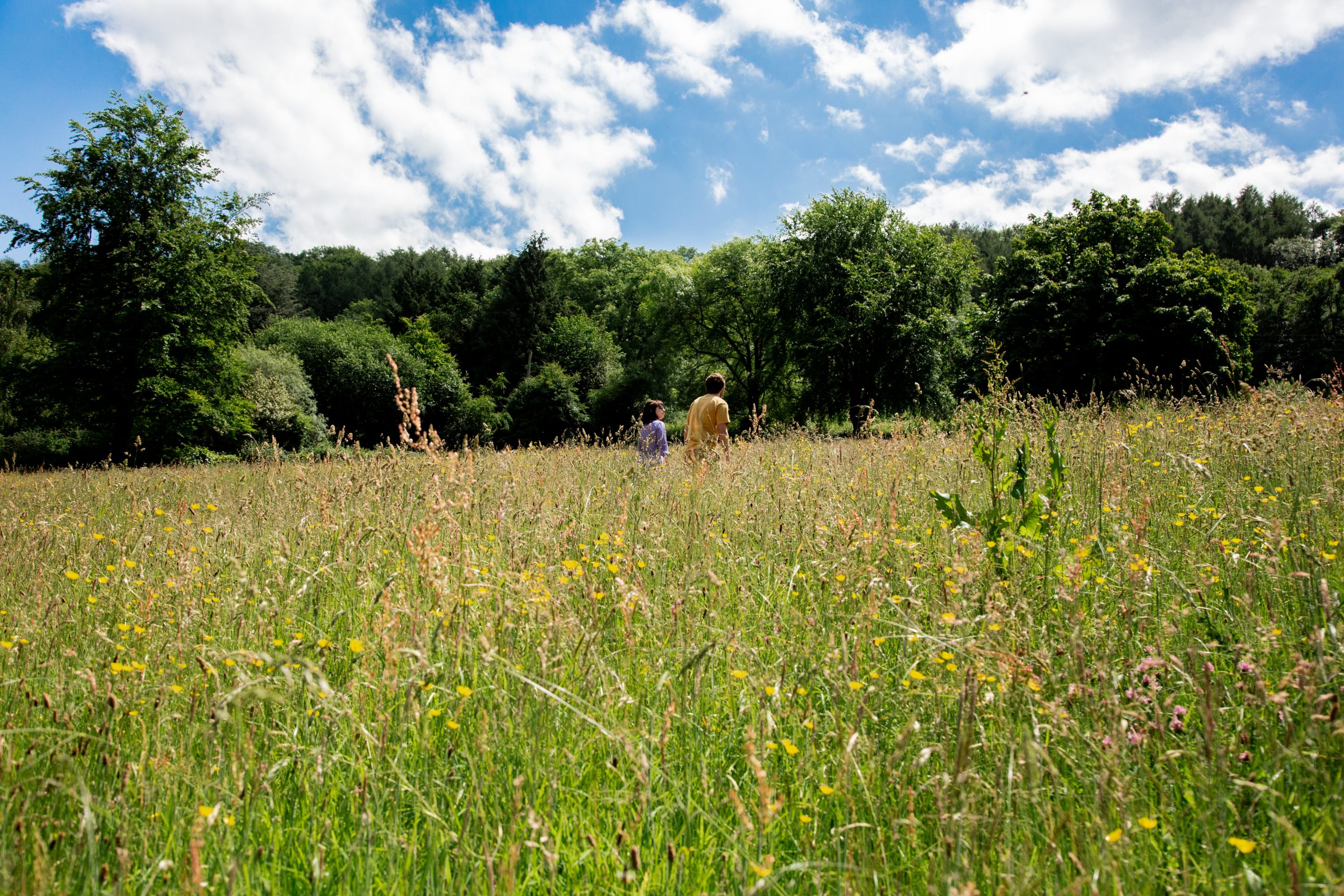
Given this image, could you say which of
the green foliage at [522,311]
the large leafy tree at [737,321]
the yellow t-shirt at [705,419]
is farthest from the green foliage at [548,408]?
the yellow t-shirt at [705,419]

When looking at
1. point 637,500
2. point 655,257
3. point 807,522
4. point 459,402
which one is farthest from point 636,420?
point 655,257

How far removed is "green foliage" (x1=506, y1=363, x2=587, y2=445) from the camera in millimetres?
37125

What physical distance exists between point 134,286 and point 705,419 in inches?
969

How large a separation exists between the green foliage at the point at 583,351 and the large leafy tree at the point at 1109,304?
24.1m

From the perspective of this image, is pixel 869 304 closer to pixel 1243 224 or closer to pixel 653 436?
pixel 653 436

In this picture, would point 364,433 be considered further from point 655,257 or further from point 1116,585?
point 1116,585

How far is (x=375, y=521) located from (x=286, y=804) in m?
2.30

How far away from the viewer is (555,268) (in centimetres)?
6181

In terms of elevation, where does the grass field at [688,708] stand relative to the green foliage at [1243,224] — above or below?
below

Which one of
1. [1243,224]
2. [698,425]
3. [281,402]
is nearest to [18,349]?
[281,402]

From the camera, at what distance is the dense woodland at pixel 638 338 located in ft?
73.9

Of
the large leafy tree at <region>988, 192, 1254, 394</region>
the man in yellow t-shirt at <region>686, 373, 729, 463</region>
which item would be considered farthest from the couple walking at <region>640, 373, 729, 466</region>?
the large leafy tree at <region>988, 192, 1254, 394</region>

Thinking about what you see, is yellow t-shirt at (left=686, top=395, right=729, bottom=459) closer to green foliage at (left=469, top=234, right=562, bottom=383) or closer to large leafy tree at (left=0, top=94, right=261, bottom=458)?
large leafy tree at (left=0, top=94, right=261, bottom=458)

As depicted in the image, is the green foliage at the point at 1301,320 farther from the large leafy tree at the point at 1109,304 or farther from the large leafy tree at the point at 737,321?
the large leafy tree at the point at 737,321
